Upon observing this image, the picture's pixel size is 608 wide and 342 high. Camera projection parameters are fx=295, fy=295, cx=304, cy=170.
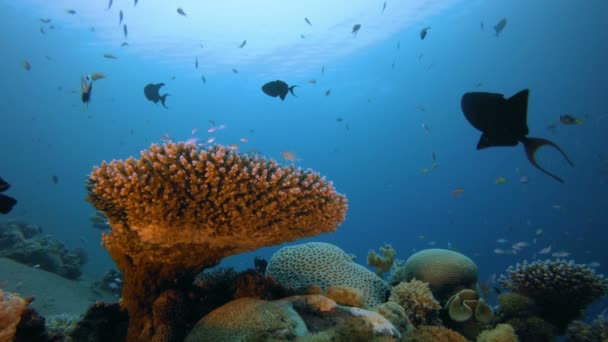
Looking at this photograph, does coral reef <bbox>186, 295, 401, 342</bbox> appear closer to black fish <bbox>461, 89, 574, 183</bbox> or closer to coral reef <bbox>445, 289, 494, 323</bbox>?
coral reef <bbox>445, 289, 494, 323</bbox>

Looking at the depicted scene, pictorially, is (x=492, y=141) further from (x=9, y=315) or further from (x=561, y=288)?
(x=9, y=315)

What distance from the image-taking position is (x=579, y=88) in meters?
46.6

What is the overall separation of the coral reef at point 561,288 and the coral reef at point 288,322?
2.99 m

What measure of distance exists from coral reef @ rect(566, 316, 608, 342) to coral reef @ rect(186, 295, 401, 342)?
129 inches

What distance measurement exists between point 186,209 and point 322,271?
8.14ft

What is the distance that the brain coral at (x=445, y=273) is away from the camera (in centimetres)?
511

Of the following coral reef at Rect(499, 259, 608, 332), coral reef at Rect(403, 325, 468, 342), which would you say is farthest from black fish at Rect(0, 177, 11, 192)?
coral reef at Rect(499, 259, 608, 332)

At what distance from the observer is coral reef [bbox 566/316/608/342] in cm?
400

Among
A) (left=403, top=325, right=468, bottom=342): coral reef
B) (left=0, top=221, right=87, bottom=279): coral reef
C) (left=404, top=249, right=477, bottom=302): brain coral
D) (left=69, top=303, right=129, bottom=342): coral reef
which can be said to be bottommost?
(left=403, top=325, right=468, bottom=342): coral reef

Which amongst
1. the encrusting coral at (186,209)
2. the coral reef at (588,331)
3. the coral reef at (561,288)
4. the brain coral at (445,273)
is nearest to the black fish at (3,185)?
the encrusting coral at (186,209)

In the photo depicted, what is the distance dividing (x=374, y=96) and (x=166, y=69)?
4121 cm

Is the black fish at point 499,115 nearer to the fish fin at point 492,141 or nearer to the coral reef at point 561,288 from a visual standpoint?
the fish fin at point 492,141

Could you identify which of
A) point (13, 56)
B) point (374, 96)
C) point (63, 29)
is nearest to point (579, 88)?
point (374, 96)

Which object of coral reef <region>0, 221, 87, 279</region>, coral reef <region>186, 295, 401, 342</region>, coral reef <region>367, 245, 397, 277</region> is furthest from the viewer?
coral reef <region>0, 221, 87, 279</region>
